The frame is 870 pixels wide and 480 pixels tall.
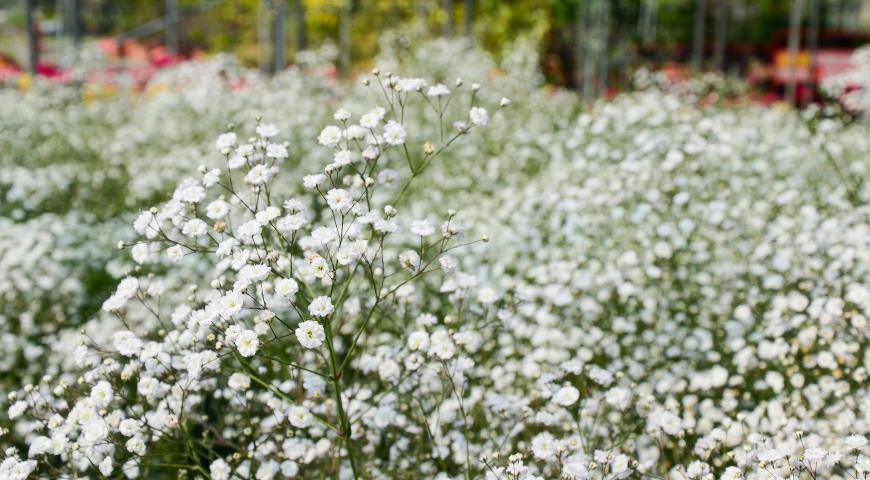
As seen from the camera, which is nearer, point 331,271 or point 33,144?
point 331,271

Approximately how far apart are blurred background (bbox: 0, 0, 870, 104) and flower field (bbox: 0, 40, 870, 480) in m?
6.01

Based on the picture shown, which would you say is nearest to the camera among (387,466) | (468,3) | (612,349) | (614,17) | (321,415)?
(387,466)

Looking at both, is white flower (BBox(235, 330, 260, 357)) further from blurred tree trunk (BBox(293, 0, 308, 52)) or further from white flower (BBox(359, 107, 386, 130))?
blurred tree trunk (BBox(293, 0, 308, 52))

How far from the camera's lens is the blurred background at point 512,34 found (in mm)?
12000

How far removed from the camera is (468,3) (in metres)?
12.0

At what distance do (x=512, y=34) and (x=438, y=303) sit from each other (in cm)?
1046

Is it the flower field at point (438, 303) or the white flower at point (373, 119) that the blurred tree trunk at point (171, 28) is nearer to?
the flower field at point (438, 303)

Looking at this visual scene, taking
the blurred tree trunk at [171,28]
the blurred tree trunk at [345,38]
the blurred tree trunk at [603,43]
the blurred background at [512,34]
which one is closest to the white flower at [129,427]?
the blurred background at [512,34]

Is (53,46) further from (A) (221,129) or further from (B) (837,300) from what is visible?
(B) (837,300)

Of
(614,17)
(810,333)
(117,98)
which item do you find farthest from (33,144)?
(614,17)

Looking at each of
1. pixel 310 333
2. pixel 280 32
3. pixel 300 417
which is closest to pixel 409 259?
pixel 310 333

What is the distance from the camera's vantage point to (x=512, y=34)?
1339 centimetres

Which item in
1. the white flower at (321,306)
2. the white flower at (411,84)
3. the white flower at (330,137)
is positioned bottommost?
the white flower at (321,306)

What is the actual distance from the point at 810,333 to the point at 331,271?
5.34ft
